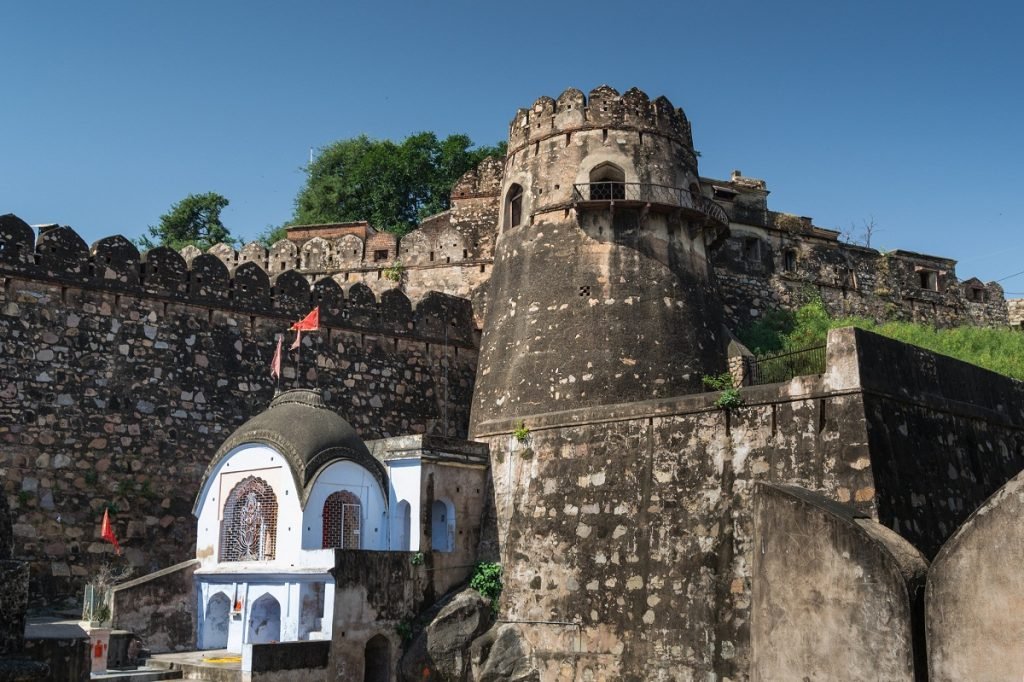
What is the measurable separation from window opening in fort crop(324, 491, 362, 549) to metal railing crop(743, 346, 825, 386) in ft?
18.9

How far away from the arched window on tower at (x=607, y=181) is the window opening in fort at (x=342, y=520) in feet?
20.7

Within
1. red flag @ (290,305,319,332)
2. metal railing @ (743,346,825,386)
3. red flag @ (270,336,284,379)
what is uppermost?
red flag @ (290,305,319,332)

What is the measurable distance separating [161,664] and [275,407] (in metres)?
3.83

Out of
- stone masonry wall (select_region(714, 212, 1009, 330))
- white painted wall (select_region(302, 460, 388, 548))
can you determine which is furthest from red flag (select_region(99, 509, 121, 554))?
stone masonry wall (select_region(714, 212, 1009, 330))

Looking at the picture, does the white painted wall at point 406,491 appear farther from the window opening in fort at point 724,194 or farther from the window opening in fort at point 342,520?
the window opening in fort at point 724,194

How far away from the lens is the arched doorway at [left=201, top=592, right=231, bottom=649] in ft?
45.4

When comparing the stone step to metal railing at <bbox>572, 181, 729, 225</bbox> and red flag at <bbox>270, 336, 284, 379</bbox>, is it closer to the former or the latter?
red flag at <bbox>270, 336, 284, 379</bbox>

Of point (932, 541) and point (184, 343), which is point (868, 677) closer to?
point (932, 541)

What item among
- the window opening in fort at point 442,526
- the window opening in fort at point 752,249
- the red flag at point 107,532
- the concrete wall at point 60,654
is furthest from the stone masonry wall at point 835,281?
the concrete wall at point 60,654

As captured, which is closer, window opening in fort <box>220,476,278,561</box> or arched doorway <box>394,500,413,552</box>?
window opening in fort <box>220,476,278,561</box>

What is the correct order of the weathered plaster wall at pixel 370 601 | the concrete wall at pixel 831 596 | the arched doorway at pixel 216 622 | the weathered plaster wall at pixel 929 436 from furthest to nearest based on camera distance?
the arched doorway at pixel 216 622 → the weathered plaster wall at pixel 370 601 → the weathered plaster wall at pixel 929 436 → the concrete wall at pixel 831 596

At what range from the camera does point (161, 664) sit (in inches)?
488

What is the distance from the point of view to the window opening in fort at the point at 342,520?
1360 centimetres

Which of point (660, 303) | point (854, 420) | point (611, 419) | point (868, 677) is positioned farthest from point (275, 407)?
point (868, 677)
